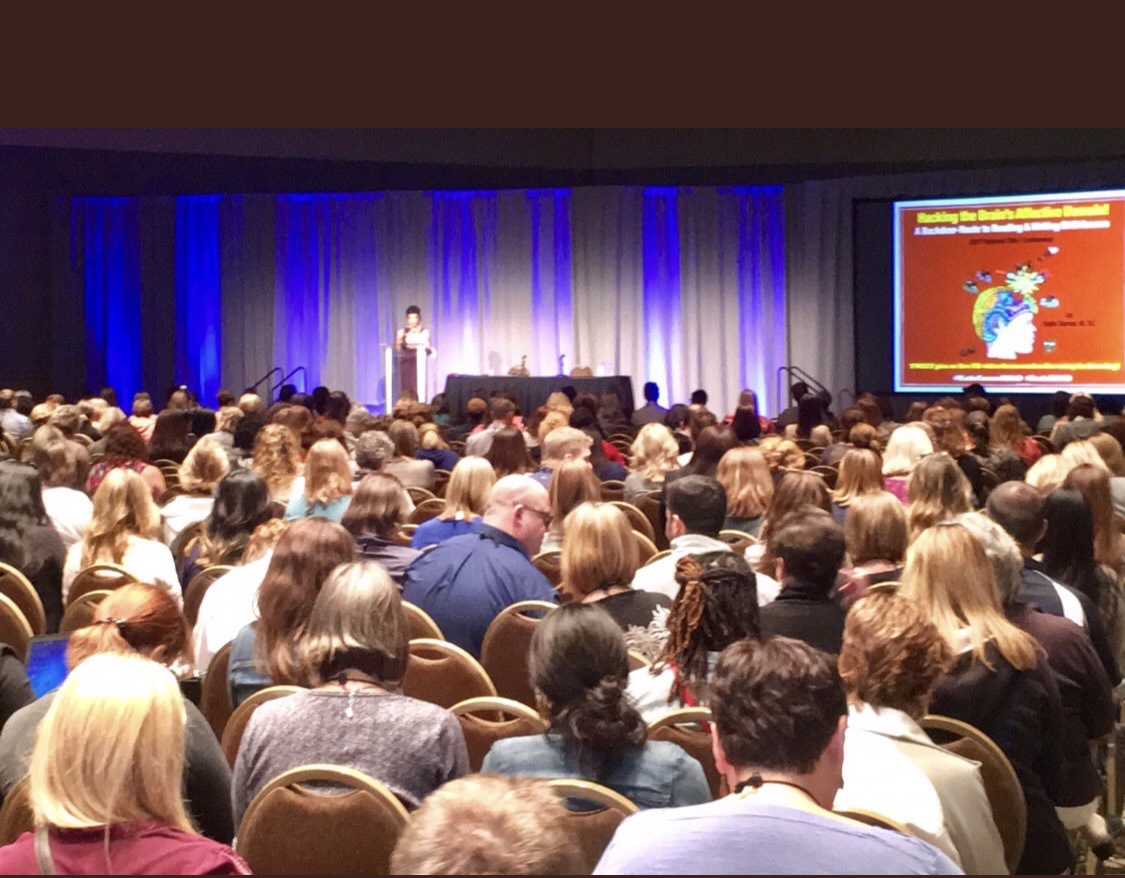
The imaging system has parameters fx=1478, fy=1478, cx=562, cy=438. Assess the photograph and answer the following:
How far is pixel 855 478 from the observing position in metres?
6.26

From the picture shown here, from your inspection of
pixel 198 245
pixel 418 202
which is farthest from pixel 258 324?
pixel 418 202

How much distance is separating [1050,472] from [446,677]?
3.13 m

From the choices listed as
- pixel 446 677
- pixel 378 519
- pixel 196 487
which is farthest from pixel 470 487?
pixel 446 677

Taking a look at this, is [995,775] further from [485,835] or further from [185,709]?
[485,835]

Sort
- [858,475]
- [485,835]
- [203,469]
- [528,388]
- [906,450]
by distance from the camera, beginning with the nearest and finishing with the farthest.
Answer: [485,835]
[858,475]
[203,469]
[906,450]
[528,388]

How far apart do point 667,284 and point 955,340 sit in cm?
448

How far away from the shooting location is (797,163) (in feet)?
59.4

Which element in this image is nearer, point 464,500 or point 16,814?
point 16,814

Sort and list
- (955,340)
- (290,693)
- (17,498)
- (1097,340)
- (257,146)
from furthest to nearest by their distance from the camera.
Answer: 1. (257,146)
2. (955,340)
3. (1097,340)
4. (17,498)
5. (290,693)

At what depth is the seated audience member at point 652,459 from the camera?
7797 mm

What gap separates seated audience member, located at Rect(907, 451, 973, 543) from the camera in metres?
5.36

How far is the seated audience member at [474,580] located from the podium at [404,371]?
13.4 meters

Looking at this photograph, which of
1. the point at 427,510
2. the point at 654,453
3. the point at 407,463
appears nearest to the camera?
the point at 427,510

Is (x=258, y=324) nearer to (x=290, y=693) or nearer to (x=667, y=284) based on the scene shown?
(x=667, y=284)
